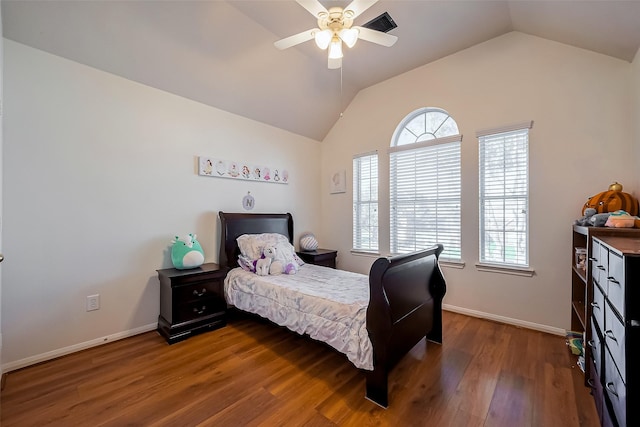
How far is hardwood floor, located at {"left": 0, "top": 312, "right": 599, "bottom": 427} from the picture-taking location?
1576mm

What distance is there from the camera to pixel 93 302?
2.41 m

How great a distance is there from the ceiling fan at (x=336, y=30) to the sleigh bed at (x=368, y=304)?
1754 millimetres

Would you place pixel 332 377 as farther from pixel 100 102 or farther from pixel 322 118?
pixel 322 118

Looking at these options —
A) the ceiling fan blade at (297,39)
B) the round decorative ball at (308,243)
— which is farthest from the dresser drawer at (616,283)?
the round decorative ball at (308,243)

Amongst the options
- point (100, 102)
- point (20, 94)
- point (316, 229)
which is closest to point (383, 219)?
point (316, 229)

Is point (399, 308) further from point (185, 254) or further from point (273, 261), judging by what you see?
point (185, 254)

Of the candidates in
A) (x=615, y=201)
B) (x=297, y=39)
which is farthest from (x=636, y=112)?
(x=297, y=39)

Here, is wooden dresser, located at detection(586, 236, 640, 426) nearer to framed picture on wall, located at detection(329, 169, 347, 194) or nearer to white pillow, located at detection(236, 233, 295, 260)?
white pillow, located at detection(236, 233, 295, 260)

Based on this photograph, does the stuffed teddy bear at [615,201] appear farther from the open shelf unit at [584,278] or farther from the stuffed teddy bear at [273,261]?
the stuffed teddy bear at [273,261]

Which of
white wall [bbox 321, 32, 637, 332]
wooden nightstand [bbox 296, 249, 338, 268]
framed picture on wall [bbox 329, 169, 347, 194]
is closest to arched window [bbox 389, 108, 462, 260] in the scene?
white wall [bbox 321, 32, 637, 332]

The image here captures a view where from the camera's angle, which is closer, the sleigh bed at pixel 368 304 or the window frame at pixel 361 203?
the sleigh bed at pixel 368 304

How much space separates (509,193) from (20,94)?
4573 millimetres

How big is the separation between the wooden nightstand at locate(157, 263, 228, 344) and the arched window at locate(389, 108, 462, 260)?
7.87 ft

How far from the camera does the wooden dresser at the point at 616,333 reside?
3.34ft
